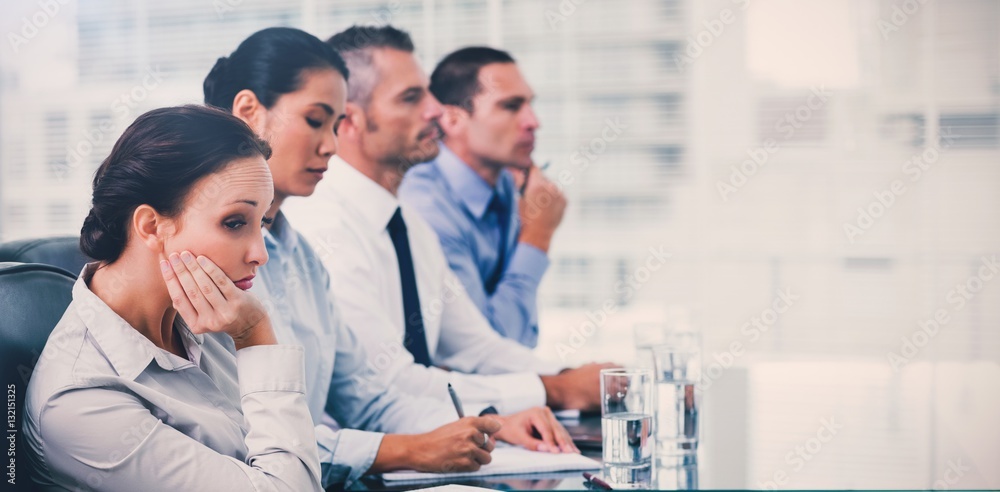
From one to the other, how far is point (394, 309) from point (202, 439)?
0.92 metres

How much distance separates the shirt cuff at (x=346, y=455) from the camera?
1.25 meters

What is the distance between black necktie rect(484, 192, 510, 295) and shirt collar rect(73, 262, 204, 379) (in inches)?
72.7

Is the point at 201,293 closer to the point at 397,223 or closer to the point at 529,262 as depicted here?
the point at 397,223

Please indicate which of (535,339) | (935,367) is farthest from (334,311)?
(935,367)

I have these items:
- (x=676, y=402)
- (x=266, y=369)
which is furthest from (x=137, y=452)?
(x=676, y=402)

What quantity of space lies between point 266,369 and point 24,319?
251 mm

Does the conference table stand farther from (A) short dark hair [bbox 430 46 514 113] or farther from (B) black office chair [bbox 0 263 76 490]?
(A) short dark hair [bbox 430 46 514 113]

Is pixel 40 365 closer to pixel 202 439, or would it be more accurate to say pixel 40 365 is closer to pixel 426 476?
pixel 202 439

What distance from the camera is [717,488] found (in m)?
1.27

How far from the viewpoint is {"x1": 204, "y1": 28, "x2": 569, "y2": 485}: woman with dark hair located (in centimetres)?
126

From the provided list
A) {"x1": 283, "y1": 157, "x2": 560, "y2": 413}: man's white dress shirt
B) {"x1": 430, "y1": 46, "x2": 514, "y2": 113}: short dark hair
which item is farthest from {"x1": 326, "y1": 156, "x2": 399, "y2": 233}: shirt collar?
{"x1": 430, "y1": 46, "x2": 514, "y2": 113}: short dark hair

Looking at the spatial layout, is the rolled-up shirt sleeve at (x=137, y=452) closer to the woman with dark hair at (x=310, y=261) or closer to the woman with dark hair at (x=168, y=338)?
the woman with dark hair at (x=168, y=338)

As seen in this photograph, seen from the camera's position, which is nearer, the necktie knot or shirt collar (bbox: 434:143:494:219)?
the necktie knot

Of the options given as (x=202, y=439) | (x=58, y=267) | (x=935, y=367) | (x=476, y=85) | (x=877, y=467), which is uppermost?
(x=476, y=85)
